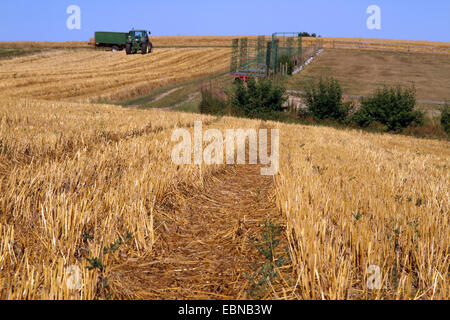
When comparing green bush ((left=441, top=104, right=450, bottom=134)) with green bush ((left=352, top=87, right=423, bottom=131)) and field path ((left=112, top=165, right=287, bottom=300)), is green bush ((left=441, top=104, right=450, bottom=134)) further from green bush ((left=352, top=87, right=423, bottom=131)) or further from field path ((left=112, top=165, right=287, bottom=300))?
field path ((left=112, top=165, right=287, bottom=300))

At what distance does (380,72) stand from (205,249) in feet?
125

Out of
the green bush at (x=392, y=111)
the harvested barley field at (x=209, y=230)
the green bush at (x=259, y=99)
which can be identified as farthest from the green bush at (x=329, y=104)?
the harvested barley field at (x=209, y=230)

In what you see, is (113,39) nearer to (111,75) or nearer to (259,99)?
(111,75)

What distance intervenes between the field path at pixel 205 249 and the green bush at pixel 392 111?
1686cm

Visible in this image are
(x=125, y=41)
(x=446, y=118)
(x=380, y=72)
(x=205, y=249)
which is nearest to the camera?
(x=205, y=249)

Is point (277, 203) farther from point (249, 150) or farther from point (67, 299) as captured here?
point (249, 150)

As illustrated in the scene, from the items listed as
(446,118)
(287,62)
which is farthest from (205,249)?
(287,62)

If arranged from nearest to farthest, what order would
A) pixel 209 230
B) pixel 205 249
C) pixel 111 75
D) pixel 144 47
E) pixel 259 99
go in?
pixel 205 249 < pixel 209 230 < pixel 259 99 < pixel 111 75 < pixel 144 47

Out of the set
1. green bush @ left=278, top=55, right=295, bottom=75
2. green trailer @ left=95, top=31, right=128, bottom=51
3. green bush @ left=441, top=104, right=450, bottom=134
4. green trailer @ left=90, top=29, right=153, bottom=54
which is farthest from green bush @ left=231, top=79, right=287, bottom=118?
green trailer @ left=95, top=31, right=128, bottom=51

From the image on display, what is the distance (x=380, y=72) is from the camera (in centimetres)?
3750

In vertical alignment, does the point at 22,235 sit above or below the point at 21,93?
below

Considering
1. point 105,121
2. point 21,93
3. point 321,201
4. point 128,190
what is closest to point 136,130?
point 105,121
